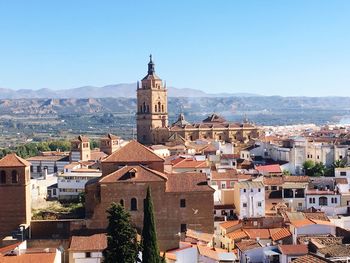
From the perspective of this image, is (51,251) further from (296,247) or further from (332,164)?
(332,164)

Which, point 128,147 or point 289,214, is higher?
point 128,147

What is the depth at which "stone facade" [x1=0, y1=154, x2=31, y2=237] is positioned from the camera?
3581 cm

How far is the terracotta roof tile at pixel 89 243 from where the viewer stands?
31.9 metres

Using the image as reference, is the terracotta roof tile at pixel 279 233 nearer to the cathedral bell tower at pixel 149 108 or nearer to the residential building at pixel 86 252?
the residential building at pixel 86 252

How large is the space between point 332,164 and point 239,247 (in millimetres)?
27612

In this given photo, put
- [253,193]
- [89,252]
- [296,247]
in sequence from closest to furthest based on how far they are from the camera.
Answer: [296,247], [89,252], [253,193]

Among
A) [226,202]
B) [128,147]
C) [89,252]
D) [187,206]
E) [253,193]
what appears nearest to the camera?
[89,252]

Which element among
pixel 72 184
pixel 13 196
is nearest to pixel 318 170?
pixel 72 184

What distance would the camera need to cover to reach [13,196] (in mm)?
35875

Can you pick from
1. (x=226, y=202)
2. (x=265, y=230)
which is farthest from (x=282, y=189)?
(x=265, y=230)

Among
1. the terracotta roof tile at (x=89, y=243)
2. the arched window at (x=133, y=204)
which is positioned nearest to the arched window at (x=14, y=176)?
the terracotta roof tile at (x=89, y=243)

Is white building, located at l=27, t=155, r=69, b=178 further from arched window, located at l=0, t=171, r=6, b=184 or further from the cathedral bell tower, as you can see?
arched window, located at l=0, t=171, r=6, b=184

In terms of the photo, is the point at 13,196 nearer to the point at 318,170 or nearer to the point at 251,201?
the point at 251,201

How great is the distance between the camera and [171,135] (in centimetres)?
7712
